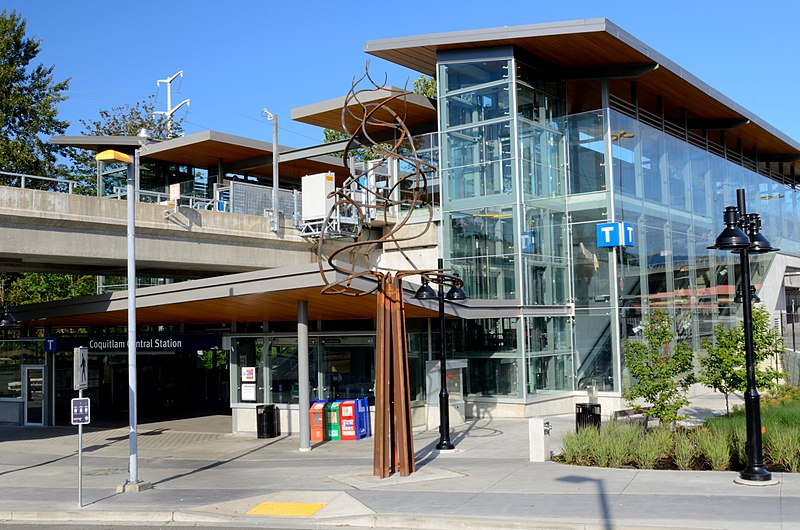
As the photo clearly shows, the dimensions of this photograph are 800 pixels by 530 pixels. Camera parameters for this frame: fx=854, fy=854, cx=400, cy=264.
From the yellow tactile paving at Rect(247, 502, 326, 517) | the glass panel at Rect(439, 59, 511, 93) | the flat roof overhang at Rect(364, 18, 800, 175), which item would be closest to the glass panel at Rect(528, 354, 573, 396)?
the glass panel at Rect(439, 59, 511, 93)

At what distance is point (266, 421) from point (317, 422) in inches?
69.7

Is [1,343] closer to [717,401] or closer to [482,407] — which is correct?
[482,407]

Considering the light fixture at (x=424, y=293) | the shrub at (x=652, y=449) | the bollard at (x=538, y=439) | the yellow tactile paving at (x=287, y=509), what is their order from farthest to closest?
the light fixture at (x=424, y=293)
the bollard at (x=538, y=439)
the shrub at (x=652, y=449)
the yellow tactile paving at (x=287, y=509)

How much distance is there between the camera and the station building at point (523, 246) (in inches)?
966

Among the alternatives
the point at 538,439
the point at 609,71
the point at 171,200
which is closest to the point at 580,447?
the point at 538,439

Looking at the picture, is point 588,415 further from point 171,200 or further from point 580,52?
point 171,200

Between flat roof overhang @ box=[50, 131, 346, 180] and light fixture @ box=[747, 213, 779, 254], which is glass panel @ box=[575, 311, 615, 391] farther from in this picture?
flat roof overhang @ box=[50, 131, 346, 180]

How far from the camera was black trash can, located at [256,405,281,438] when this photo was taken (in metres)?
23.5

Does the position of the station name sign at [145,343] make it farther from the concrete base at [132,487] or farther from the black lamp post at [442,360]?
the concrete base at [132,487]

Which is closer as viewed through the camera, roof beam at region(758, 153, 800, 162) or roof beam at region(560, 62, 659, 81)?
roof beam at region(560, 62, 659, 81)

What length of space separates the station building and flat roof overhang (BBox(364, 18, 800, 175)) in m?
0.07

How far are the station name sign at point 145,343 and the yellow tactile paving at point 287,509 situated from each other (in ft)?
37.3

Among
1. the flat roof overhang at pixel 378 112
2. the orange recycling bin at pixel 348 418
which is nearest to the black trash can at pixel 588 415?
the orange recycling bin at pixel 348 418

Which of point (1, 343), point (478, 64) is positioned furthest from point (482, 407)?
point (1, 343)
